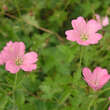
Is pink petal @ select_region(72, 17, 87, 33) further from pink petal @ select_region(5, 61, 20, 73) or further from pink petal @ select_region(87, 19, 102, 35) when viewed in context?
pink petal @ select_region(5, 61, 20, 73)

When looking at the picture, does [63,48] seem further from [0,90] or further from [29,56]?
[0,90]

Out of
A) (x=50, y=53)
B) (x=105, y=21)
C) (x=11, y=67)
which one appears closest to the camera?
(x=11, y=67)

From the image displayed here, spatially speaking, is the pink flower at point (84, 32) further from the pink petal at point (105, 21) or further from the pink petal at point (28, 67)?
the pink petal at point (105, 21)

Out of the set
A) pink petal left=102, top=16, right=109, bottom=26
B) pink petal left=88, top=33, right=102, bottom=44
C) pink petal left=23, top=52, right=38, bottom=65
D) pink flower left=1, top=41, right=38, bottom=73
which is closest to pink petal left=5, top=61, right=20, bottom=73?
pink flower left=1, top=41, right=38, bottom=73

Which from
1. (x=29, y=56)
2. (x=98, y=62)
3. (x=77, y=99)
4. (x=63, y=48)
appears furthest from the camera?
(x=98, y=62)

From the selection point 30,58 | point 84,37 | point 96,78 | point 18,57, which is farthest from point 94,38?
point 18,57

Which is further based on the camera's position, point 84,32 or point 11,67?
point 84,32

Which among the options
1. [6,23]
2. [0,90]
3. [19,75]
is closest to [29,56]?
[19,75]

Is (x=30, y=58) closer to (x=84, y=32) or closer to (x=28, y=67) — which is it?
(x=28, y=67)
